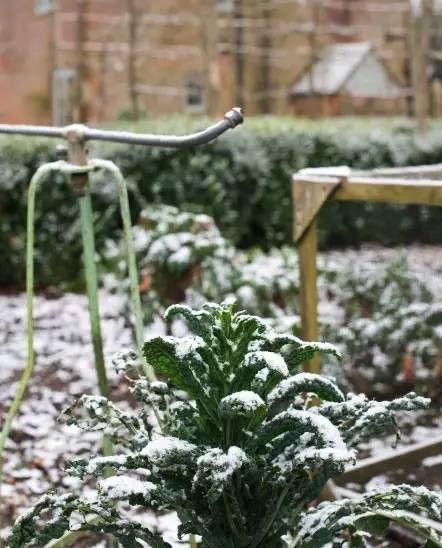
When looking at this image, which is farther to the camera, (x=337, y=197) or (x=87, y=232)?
(x=337, y=197)

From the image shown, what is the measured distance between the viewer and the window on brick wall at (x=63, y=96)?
19125mm

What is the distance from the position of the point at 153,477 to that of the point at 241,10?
67.2 feet

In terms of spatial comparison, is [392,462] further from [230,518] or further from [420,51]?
[420,51]

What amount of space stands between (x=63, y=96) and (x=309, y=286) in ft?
56.8

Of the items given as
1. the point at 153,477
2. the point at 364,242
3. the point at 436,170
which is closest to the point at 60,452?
the point at 436,170

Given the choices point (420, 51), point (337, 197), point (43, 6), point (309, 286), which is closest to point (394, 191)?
point (337, 197)

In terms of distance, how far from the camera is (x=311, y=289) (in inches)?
121

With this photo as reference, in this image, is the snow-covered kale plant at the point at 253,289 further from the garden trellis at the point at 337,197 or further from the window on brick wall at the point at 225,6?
the window on brick wall at the point at 225,6

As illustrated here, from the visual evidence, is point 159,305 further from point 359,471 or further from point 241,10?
point 241,10

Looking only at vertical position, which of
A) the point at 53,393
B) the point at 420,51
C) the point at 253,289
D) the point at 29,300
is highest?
the point at 420,51

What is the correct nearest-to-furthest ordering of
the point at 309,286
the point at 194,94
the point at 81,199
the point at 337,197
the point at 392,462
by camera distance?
the point at 81,199
the point at 337,197
the point at 309,286
the point at 392,462
the point at 194,94

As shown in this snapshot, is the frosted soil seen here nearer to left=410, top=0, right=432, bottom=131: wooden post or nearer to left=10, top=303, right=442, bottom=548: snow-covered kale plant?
left=10, top=303, right=442, bottom=548: snow-covered kale plant

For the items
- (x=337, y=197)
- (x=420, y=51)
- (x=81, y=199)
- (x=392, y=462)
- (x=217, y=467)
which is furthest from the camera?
(x=420, y=51)

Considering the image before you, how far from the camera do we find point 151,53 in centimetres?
1989
